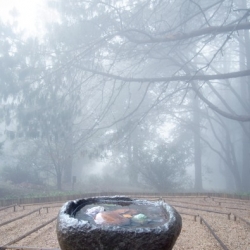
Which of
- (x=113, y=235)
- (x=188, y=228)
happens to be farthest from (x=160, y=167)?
(x=113, y=235)

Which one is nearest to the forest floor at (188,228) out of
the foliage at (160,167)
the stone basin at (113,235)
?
the stone basin at (113,235)

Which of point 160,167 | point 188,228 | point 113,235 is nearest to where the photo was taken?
point 113,235

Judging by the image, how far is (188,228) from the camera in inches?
192

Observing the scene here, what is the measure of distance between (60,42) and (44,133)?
135 inches

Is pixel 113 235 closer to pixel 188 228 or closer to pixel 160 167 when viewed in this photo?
pixel 188 228

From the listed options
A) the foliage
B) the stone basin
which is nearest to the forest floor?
the stone basin

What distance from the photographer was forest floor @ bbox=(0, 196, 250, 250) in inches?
158

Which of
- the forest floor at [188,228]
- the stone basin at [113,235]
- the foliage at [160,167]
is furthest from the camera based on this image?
the foliage at [160,167]

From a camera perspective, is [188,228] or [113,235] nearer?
[113,235]

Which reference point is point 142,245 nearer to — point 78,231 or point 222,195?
point 78,231

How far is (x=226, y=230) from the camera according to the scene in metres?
4.88

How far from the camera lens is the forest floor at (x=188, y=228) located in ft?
13.2

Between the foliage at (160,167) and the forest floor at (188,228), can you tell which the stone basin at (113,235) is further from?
the foliage at (160,167)

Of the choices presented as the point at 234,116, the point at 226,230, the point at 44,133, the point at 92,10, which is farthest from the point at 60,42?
the point at 226,230
